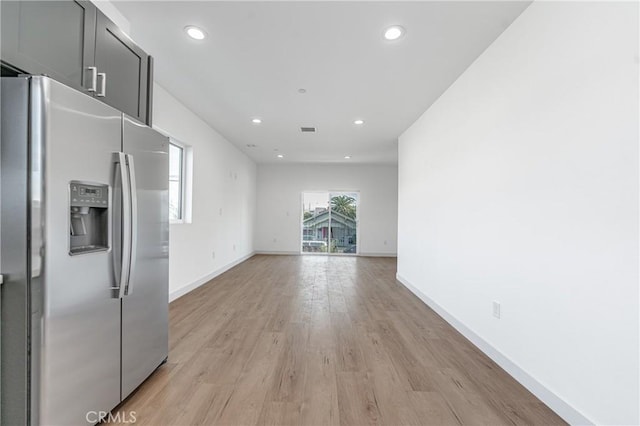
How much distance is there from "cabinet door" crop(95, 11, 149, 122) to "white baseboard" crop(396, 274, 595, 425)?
3124 mm

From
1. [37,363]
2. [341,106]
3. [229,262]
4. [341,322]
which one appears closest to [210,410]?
[37,363]

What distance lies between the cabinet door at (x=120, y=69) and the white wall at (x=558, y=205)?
263 centimetres

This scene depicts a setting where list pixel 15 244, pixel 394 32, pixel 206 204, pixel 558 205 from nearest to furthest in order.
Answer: pixel 15 244 → pixel 558 205 → pixel 394 32 → pixel 206 204

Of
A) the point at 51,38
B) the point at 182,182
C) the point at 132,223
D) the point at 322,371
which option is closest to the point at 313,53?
the point at 51,38

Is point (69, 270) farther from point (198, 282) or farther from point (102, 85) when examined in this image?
point (198, 282)

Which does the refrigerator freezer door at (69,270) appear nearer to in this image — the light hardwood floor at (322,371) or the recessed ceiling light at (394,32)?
the light hardwood floor at (322,371)

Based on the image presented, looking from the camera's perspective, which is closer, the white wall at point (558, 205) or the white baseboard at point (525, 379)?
the white wall at point (558, 205)

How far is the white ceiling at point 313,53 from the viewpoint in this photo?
2.09 metres

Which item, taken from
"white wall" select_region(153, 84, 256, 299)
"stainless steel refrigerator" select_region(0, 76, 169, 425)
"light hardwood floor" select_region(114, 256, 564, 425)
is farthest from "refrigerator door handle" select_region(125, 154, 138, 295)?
"white wall" select_region(153, 84, 256, 299)

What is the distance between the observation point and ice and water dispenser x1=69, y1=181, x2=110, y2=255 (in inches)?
54.5

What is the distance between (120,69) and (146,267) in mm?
1240

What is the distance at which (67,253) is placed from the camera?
1321mm

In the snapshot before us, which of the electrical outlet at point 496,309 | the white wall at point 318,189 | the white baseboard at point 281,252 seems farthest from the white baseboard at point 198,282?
the electrical outlet at point 496,309

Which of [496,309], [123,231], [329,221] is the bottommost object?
[496,309]
